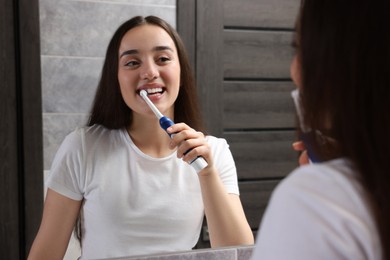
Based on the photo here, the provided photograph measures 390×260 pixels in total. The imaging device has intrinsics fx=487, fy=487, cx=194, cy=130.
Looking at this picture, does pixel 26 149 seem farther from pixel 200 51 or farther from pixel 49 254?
pixel 200 51

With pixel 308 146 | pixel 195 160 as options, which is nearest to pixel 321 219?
pixel 308 146

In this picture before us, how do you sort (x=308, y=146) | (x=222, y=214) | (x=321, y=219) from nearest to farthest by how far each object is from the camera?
(x=321, y=219) < (x=308, y=146) < (x=222, y=214)

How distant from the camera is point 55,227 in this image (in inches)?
33.4

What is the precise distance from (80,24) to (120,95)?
5.5 inches

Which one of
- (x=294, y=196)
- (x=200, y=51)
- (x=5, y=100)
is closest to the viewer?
(x=294, y=196)

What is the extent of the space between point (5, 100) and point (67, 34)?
150 mm

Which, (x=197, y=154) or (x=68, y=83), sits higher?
(x=68, y=83)

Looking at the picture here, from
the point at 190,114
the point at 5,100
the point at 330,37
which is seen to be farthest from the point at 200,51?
the point at 330,37

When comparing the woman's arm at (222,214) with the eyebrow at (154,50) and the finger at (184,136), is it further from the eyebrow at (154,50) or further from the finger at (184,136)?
the eyebrow at (154,50)

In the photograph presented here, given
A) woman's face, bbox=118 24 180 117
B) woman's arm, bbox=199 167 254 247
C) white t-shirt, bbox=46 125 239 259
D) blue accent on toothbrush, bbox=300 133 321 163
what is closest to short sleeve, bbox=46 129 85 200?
white t-shirt, bbox=46 125 239 259

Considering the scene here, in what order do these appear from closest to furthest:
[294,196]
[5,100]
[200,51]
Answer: [294,196], [5,100], [200,51]

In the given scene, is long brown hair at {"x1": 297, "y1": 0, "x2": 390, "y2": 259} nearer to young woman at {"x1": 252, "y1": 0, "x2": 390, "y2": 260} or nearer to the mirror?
young woman at {"x1": 252, "y1": 0, "x2": 390, "y2": 260}

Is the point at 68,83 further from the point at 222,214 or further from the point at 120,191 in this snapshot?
the point at 222,214

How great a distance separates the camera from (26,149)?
0.82 m
